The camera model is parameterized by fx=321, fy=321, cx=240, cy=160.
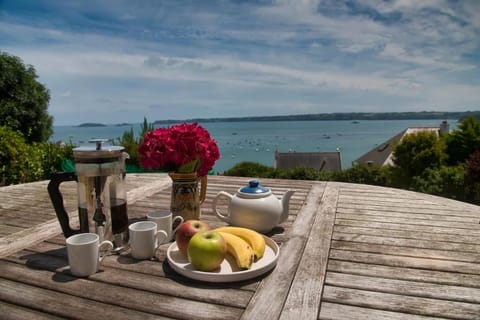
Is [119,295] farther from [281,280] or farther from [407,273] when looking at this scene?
[407,273]

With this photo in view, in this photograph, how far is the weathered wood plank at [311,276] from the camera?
0.96 meters

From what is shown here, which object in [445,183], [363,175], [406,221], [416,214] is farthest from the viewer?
[363,175]

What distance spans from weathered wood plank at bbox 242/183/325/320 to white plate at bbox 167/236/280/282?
39 millimetres

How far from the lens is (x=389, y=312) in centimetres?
95

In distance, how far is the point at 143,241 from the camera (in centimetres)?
125

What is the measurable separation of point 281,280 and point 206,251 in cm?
28

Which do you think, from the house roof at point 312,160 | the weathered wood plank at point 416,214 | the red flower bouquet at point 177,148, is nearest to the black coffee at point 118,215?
the red flower bouquet at point 177,148

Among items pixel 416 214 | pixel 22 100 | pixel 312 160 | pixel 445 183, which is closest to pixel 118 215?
pixel 416 214

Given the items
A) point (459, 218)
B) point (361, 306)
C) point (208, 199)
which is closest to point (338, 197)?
point (459, 218)

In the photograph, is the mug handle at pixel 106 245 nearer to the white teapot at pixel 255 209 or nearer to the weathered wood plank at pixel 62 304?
the weathered wood plank at pixel 62 304

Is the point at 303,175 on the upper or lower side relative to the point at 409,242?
lower

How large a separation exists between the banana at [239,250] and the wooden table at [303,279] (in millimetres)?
73

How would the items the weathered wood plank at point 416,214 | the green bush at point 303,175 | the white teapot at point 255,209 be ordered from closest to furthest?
the white teapot at point 255,209 → the weathered wood plank at point 416,214 → the green bush at point 303,175

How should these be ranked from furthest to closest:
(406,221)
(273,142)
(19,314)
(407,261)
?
(273,142) < (406,221) < (407,261) < (19,314)
